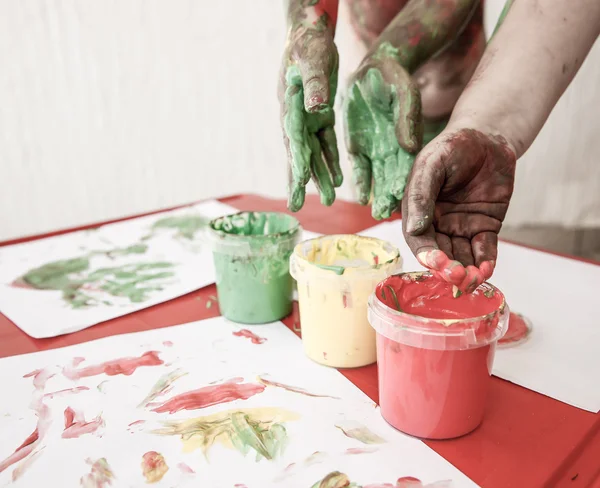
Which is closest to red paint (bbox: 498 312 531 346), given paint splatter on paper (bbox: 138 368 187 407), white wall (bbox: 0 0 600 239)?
paint splatter on paper (bbox: 138 368 187 407)

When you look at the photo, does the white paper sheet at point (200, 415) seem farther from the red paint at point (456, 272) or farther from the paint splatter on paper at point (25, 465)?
the red paint at point (456, 272)

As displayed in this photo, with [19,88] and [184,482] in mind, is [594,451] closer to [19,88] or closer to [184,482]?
[184,482]

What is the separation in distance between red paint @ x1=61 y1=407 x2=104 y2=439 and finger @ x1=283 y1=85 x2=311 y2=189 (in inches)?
17.3

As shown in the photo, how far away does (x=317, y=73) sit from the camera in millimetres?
781

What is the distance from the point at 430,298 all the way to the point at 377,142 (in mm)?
355

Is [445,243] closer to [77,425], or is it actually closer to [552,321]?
[552,321]

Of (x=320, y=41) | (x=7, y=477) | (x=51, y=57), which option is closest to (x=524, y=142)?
(x=320, y=41)

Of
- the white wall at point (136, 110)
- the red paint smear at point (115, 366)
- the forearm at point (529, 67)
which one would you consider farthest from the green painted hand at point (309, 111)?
the white wall at point (136, 110)

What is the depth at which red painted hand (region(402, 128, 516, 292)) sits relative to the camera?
2.37 feet

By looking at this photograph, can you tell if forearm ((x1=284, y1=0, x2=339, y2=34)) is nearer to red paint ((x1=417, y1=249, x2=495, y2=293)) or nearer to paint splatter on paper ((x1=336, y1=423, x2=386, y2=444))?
red paint ((x1=417, y1=249, x2=495, y2=293))

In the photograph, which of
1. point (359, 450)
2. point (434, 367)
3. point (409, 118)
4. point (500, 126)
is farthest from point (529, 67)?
point (359, 450)

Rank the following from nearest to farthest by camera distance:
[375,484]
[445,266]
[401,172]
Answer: [375,484], [445,266], [401,172]

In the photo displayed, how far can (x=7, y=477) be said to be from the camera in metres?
0.57

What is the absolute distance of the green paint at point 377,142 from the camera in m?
0.85
